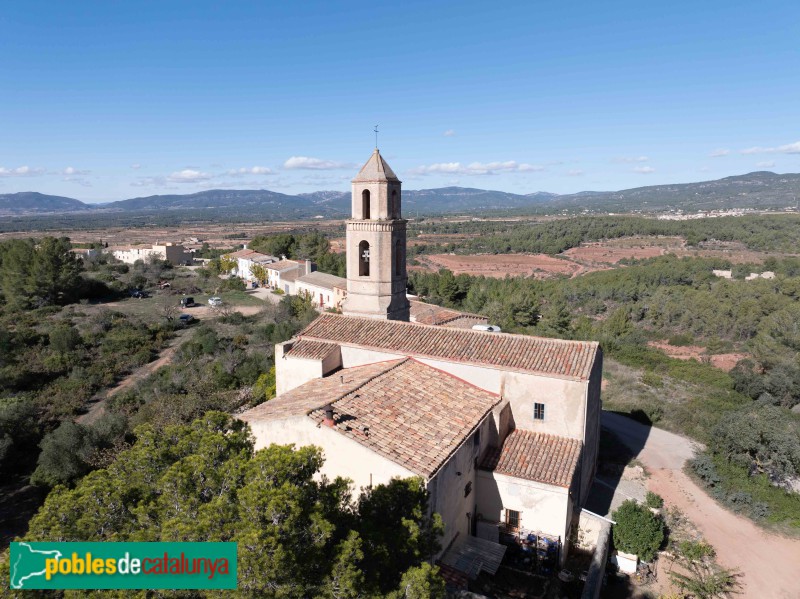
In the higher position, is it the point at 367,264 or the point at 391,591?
the point at 367,264

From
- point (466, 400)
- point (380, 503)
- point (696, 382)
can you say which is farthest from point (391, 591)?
point (696, 382)

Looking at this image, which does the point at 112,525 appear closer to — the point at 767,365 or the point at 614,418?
the point at 614,418

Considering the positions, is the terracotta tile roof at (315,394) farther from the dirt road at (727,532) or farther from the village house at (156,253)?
the village house at (156,253)

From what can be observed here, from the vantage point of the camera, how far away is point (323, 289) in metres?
51.3

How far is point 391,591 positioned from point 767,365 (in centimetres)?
3464

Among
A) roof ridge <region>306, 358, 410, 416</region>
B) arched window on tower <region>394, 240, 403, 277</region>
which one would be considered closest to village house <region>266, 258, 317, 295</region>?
arched window on tower <region>394, 240, 403, 277</region>

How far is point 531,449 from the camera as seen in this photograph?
1477cm

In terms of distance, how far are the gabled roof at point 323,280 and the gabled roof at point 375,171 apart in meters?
30.6

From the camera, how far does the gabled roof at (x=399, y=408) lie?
11352mm

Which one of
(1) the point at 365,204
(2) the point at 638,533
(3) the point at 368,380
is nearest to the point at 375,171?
(1) the point at 365,204

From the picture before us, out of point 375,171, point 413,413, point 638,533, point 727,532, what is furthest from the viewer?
point 375,171

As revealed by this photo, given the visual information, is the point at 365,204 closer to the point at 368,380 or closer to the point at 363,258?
the point at 363,258

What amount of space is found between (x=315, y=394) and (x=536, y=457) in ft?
20.7

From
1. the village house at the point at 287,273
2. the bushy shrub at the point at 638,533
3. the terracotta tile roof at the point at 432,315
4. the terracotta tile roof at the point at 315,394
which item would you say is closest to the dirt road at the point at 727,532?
the bushy shrub at the point at 638,533
